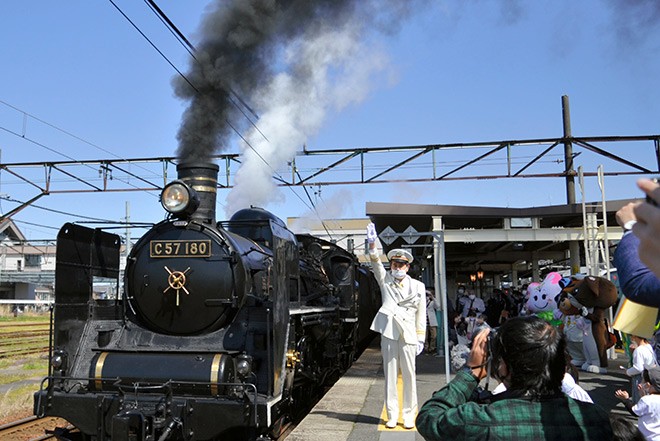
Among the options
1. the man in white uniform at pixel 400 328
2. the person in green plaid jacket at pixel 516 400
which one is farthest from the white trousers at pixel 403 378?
the person in green plaid jacket at pixel 516 400

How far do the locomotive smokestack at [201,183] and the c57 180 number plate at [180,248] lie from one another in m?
0.39

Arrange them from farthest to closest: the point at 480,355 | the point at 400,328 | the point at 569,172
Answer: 1. the point at 569,172
2. the point at 400,328
3. the point at 480,355

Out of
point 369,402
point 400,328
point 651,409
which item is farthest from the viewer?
point 369,402

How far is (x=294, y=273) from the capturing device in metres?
6.85

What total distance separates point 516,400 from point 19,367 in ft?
46.2

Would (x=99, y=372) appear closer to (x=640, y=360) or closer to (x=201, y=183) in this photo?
(x=201, y=183)

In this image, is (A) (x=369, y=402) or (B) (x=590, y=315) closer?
(A) (x=369, y=402)

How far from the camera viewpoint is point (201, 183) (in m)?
6.53

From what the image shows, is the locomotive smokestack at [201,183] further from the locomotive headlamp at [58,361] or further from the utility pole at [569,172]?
the utility pole at [569,172]

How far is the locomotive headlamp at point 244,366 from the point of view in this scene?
5.32m

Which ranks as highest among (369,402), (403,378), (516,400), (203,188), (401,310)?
(203,188)

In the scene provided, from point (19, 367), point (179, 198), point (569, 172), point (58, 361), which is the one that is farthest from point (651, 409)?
point (19, 367)

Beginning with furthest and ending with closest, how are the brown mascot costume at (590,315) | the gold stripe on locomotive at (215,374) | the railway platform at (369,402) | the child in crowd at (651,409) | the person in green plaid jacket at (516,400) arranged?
the brown mascot costume at (590,315), the railway platform at (369,402), the gold stripe on locomotive at (215,374), the child in crowd at (651,409), the person in green plaid jacket at (516,400)

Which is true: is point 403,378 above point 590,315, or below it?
below
